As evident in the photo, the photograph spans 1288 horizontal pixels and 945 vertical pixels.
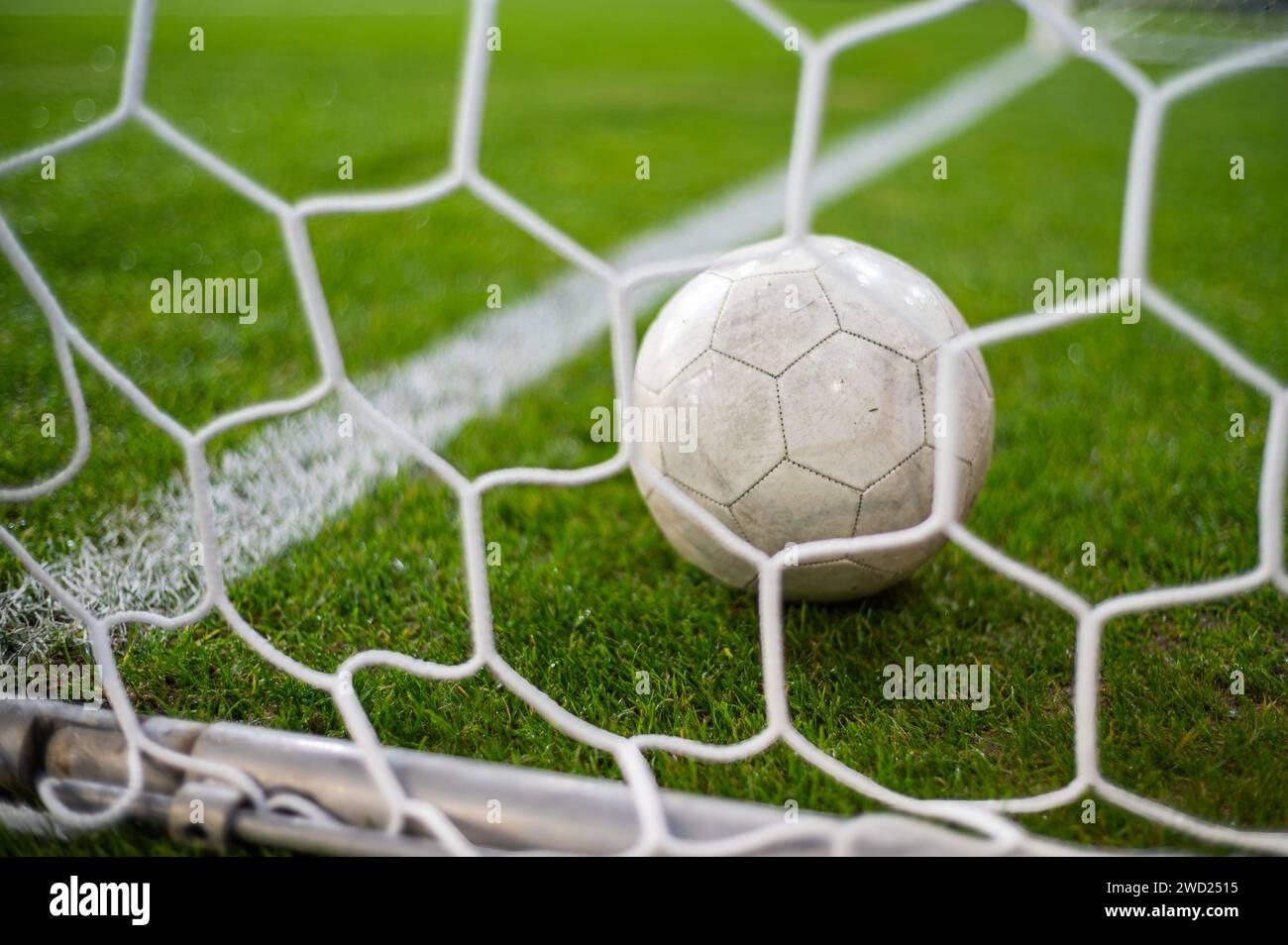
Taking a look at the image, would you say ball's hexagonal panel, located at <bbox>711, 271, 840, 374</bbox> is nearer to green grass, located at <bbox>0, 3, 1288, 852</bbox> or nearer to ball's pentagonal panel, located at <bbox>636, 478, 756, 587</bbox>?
ball's pentagonal panel, located at <bbox>636, 478, 756, 587</bbox>

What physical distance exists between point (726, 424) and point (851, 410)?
21 centimetres

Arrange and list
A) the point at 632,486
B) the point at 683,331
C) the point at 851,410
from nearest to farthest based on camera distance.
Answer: the point at 851,410 < the point at 683,331 < the point at 632,486

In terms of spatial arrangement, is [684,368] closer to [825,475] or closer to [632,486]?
[825,475]

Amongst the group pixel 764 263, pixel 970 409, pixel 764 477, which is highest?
pixel 764 263

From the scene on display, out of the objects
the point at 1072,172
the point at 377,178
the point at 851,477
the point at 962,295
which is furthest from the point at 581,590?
the point at 1072,172

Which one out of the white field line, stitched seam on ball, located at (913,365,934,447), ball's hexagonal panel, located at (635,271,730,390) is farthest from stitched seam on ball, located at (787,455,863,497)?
the white field line

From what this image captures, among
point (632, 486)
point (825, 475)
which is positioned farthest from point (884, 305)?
point (632, 486)

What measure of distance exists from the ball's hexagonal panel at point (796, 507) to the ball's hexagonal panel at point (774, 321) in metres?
0.18

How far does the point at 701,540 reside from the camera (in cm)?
196

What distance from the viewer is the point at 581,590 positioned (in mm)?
2197

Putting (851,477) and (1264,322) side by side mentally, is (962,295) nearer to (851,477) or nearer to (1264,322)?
(1264,322)
